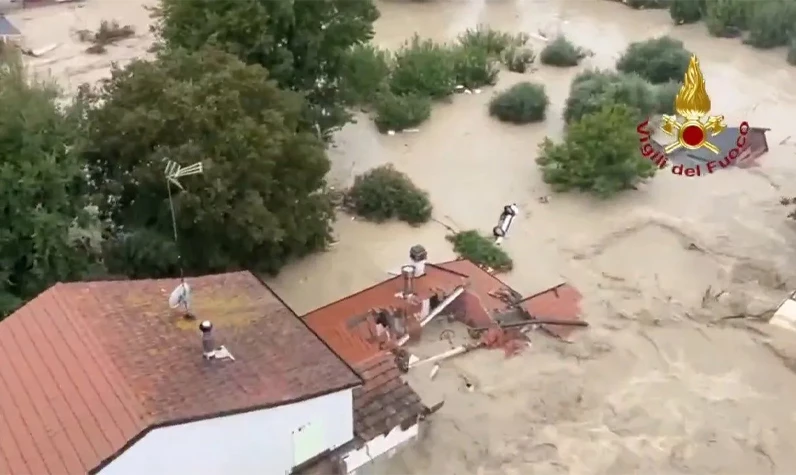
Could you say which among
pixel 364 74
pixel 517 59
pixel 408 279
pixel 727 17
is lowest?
pixel 517 59

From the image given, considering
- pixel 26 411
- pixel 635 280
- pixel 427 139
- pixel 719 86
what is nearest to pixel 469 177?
pixel 427 139

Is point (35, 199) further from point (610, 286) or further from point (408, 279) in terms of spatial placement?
point (610, 286)

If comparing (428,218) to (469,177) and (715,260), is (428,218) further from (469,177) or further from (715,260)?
(715,260)

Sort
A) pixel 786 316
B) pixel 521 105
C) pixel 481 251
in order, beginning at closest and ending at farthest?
1. pixel 786 316
2. pixel 481 251
3. pixel 521 105

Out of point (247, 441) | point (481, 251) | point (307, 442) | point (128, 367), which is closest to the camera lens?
point (128, 367)

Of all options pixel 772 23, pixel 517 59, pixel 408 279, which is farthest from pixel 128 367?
pixel 772 23

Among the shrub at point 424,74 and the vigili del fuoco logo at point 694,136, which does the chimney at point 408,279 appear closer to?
the vigili del fuoco logo at point 694,136

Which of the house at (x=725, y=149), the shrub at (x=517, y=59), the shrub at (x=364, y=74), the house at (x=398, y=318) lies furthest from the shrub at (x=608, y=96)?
the house at (x=398, y=318)
